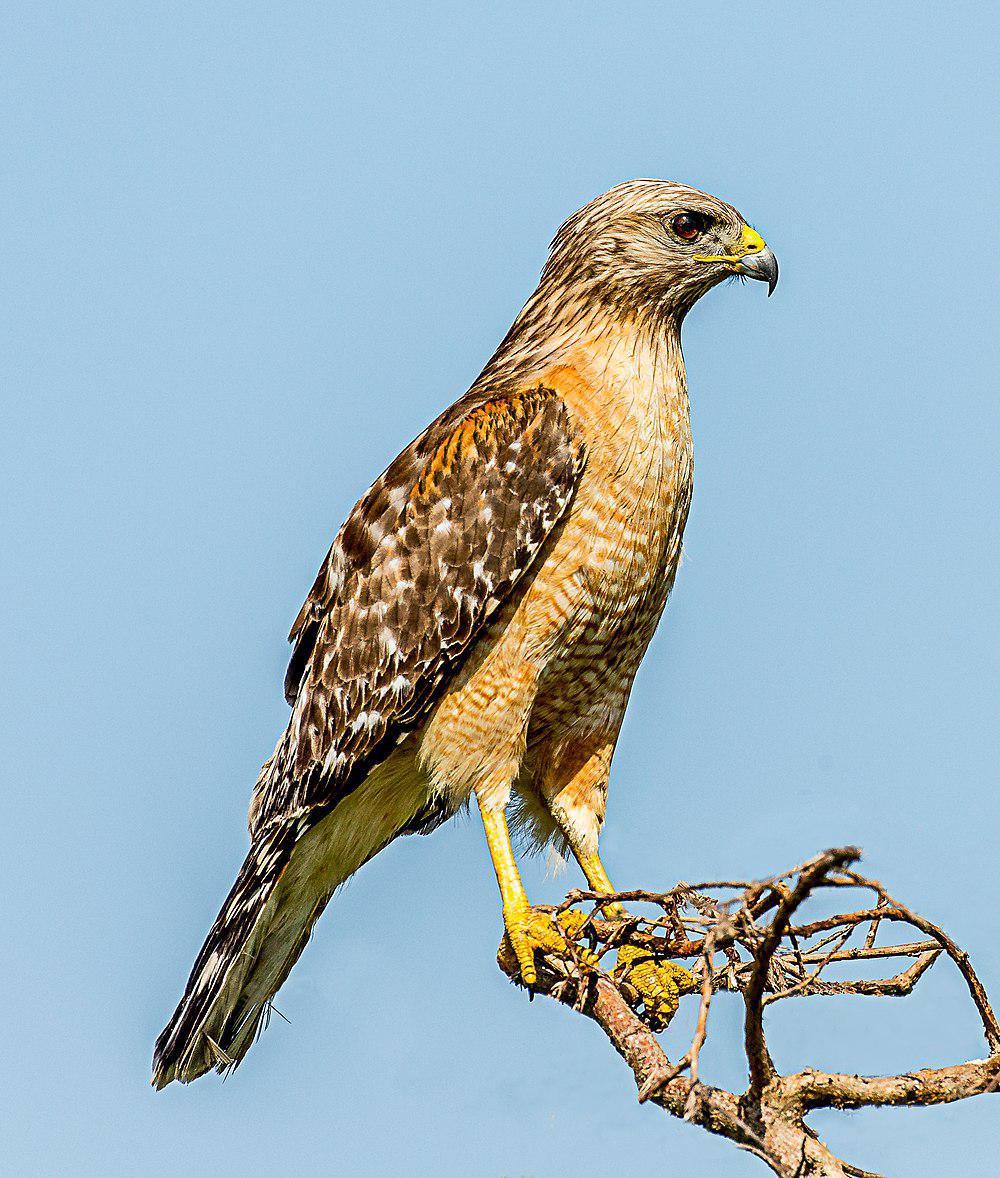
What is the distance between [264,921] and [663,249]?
3371 mm

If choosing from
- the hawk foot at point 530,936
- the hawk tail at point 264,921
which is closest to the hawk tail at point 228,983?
the hawk tail at point 264,921

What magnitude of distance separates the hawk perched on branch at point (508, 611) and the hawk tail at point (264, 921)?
1 cm

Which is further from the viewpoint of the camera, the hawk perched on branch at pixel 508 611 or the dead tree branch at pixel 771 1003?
the hawk perched on branch at pixel 508 611

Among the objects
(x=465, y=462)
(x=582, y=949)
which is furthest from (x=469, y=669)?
(x=582, y=949)

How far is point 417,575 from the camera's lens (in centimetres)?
707

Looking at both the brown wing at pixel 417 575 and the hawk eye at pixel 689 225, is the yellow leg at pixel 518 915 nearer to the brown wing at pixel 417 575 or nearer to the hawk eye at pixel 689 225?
the brown wing at pixel 417 575

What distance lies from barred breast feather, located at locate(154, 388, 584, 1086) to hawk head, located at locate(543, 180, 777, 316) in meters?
0.68

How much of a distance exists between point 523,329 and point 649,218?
29.6 inches

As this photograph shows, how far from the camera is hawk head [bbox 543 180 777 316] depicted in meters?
7.24

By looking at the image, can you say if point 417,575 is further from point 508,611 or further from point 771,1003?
point 771,1003

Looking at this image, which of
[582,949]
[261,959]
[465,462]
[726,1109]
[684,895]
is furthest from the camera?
[261,959]

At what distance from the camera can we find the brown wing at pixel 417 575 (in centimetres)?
682

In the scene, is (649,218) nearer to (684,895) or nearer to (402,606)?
(402,606)

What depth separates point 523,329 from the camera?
759cm
